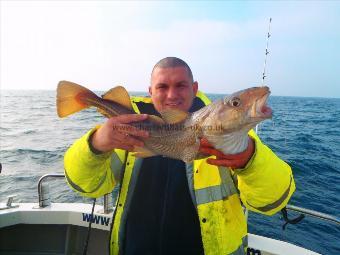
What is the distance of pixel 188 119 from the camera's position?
2.80 meters

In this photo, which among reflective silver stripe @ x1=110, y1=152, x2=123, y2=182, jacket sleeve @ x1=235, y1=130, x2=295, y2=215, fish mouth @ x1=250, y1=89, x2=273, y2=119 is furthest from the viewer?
reflective silver stripe @ x1=110, y1=152, x2=123, y2=182

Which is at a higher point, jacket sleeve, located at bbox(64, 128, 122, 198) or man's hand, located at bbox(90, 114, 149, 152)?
man's hand, located at bbox(90, 114, 149, 152)

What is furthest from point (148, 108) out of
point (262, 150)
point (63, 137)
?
point (63, 137)

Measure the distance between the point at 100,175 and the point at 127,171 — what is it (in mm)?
293

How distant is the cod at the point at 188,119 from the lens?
2.31 m

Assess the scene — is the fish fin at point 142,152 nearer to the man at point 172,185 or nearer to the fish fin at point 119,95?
the man at point 172,185

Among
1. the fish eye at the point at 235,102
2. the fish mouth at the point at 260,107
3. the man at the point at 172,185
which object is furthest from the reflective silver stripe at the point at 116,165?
the fish mouth at the point at 260,107

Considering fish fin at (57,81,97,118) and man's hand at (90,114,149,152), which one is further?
fish fin at (57,81,97,118)

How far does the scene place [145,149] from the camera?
9.59ft

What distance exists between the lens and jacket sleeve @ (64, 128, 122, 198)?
3.05m

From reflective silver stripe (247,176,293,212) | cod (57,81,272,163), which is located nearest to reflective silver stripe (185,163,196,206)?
cod (57,81,272,163)

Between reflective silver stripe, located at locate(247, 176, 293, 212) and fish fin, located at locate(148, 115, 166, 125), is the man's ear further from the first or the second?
A: reflective silver stripe, located at locate(247, 176, 293, 212)

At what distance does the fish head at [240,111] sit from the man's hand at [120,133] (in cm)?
68

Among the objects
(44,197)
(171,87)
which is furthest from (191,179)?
(44,197)
